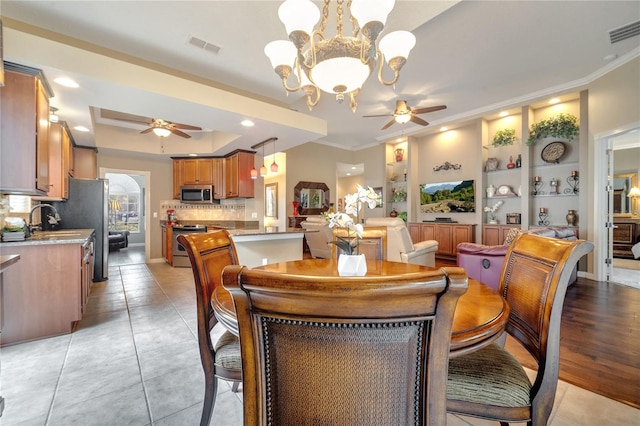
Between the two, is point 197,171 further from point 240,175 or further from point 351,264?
point 351,264

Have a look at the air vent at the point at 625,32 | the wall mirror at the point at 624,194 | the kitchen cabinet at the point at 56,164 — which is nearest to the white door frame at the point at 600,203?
the air vent at the point at 625,32

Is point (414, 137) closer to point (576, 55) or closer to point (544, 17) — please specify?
point (576, 55)

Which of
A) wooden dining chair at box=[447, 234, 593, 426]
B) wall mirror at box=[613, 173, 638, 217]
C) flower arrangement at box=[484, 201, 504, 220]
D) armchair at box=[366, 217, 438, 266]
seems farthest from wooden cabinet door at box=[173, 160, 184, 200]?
wall mirror at box=[613, 173, 638, 217]

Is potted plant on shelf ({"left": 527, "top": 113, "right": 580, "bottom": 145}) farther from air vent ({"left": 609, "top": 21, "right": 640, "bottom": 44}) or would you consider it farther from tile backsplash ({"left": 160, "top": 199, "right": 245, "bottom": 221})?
tile backsplash ({"left": 160, "top": 199, "right": 245, "bottom": 221})

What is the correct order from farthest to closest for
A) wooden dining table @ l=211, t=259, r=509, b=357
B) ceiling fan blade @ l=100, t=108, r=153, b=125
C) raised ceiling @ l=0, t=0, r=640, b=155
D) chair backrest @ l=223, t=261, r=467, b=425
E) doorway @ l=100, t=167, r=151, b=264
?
doorway @ l=100, t=167, r=151, b=264 → ceiling fan blade @ l=100, t=108, r=153, b=125 → raised ceiling @ l=0, t=0, r=640, b=155 → wooden dining table @ l=211, t=259, r=509, b=357 → chair backrest @ l=223, t=261, r=467, b=425

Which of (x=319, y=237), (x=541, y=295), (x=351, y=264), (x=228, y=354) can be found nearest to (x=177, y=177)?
(x=319, y=237)

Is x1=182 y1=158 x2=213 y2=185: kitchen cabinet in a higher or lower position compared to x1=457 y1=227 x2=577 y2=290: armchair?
higher

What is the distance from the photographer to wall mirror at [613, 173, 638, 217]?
20.9ft

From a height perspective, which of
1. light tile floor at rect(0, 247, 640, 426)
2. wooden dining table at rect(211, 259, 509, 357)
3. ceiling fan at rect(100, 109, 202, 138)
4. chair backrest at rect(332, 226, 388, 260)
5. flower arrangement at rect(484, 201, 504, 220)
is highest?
ceiling fan at rect(100, 109, 202, 138)

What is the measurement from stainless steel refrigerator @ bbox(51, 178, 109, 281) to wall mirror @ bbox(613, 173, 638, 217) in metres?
11.2

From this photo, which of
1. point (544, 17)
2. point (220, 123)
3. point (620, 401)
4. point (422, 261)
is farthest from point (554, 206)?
point (220, 123)

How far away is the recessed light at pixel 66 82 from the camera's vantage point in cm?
251

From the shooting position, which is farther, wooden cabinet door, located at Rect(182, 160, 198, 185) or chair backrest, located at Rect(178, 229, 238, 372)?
wooden cabinet door, located at Rect(182, 160, 198, 185)

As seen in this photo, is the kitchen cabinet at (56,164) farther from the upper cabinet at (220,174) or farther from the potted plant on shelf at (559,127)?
the potted plant on shelf at (559,127)
